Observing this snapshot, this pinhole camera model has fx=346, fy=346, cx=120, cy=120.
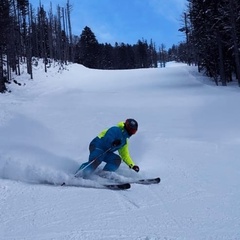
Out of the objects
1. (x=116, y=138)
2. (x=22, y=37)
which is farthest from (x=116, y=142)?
(x=22, y=37)

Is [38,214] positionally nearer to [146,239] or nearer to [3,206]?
[3,206]

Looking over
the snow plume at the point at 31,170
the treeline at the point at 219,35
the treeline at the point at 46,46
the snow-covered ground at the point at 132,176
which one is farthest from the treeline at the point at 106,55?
the snow plume at the point at 31,170

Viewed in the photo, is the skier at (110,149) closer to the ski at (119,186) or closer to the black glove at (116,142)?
the black glove at (116,142)

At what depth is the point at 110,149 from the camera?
687 centimetres

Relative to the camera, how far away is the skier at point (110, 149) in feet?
22.2

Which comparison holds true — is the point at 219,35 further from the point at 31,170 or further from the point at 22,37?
the point at 22,37

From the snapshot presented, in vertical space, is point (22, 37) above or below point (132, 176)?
above

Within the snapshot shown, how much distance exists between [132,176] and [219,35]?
20822 millimetres

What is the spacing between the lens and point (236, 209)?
17.1 ft

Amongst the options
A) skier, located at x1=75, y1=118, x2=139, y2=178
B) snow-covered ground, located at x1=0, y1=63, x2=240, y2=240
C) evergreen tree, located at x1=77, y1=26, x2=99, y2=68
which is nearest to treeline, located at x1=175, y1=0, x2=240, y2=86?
snow-covered ground, located at x1=0, y1=63, x2=240, y2=240

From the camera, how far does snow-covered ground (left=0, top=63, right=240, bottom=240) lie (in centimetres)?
450

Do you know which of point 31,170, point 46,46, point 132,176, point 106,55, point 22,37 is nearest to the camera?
point 31,170

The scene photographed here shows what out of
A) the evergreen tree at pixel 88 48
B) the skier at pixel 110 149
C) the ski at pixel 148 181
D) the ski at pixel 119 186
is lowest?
the ski at pixel 148 181

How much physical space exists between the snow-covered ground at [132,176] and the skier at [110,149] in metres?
0.34
